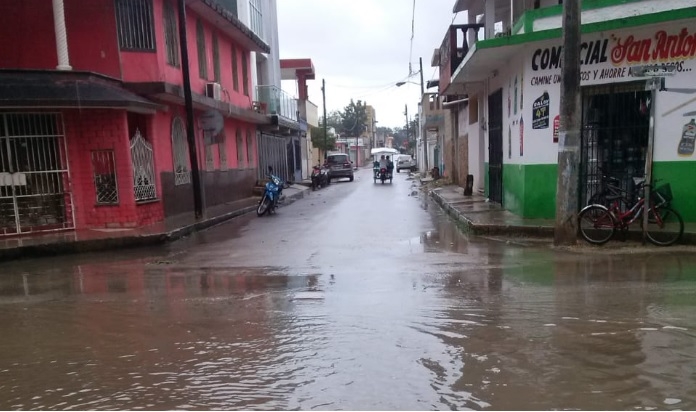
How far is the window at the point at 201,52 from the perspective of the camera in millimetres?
17406

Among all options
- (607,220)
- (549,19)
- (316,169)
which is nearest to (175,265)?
(607,220)

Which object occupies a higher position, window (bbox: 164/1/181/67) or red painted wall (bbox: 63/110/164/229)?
window (bbox: 164/1/181/67)

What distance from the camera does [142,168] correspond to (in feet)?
43.0

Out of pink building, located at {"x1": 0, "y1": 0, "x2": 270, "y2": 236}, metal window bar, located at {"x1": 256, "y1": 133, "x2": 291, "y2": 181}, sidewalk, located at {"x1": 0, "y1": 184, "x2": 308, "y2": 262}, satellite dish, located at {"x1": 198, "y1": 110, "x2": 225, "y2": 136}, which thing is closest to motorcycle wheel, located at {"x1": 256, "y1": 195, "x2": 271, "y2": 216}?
pink building, located at {"x1": 0, "y1": 0, "x2": 270, "y2": 236}

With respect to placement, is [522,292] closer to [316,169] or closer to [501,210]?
[501,210]

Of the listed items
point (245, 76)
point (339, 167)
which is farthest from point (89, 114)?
point (339, 167)

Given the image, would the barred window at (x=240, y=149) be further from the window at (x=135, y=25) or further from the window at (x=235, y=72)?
the window at (x=135, y=25)

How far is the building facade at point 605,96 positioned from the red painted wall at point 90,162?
8.39 metres

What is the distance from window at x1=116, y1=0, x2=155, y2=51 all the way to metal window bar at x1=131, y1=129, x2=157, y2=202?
7.62 feet

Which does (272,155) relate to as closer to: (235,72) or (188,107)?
(235,72)

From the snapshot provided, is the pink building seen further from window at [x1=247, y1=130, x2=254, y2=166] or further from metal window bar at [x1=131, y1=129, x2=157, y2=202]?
window at [x1=247, y1=130, x2=254, y2=166]

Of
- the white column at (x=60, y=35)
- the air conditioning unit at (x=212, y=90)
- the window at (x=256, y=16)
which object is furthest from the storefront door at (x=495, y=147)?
the window at (x=256, y=16)

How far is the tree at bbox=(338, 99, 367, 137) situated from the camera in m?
96.2

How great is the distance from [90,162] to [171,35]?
16.6 feet
